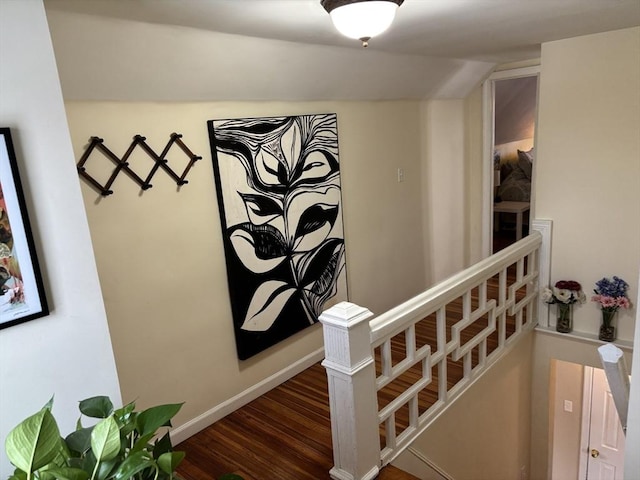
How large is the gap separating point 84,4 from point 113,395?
1.35m

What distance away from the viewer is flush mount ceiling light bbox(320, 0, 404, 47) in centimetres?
165

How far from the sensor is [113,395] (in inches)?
60.1

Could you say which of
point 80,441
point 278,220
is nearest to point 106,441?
point 80,441

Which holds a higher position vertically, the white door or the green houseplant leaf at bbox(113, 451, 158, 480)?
the green houseplant leaf at bbox(113, 451, 158, 480)

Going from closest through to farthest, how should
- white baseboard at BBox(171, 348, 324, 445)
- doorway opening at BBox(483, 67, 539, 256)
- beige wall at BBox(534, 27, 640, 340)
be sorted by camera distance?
white baseboard at BBox(171, 348, 324, 445)
beige wall at BBox(534, 27, 640, 340)
doorway opening at BBox(483, 67, 539, 256)

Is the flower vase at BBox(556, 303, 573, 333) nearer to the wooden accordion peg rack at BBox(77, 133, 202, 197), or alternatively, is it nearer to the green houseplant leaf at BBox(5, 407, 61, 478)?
the wooden accordion peg rack at BBox(77, 133, 202, 197)

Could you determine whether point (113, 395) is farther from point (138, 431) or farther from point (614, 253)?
point (614, 253)

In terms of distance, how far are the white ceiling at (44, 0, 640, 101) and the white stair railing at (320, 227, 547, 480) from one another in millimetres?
1307

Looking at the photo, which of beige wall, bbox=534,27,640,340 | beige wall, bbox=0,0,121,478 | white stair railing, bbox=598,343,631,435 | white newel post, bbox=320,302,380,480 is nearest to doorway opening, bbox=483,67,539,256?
beige wall, bbox=534,27,640,340

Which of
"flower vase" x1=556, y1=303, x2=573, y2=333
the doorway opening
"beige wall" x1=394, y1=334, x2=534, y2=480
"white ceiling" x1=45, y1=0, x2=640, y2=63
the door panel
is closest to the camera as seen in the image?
"white ceiling" x1=45, y1=0, x2=640, y2=63

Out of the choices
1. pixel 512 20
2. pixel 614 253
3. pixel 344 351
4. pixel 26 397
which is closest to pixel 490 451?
pixel 614 253

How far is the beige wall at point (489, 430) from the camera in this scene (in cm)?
279

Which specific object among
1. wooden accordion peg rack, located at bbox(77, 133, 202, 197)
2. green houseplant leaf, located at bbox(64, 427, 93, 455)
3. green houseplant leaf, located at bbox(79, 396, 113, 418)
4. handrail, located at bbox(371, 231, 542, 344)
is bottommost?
handrail, located at bbox(371, 231, 542, 344)

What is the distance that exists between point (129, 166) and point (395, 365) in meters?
1.70
